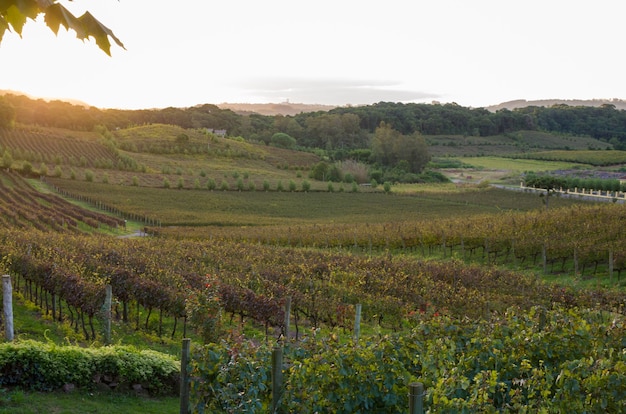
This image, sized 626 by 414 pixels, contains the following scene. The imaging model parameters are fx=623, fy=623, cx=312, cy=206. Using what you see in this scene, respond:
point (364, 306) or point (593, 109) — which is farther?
point (593, 109)

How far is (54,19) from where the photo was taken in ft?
11.9

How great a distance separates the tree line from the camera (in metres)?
171

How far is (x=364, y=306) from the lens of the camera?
61.2 feet

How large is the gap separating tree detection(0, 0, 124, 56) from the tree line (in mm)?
158149

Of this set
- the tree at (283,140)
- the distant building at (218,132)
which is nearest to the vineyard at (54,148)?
the distant building at (218,132)

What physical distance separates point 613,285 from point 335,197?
59.8 meters

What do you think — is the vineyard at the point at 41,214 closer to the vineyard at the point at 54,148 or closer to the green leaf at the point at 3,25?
the vineyard at the point at 54,148

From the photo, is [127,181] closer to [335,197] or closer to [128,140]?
[335,197]

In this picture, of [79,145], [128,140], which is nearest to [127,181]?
[79,145]

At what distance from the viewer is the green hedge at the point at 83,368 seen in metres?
10.0

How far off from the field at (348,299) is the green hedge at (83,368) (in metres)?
0.49

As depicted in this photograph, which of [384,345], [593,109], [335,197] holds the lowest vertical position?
[335,197]

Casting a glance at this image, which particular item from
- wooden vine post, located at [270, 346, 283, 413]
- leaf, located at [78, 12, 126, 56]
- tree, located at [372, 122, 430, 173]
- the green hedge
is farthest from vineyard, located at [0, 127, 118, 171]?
leaf, located at [78, 12, 126, 56]

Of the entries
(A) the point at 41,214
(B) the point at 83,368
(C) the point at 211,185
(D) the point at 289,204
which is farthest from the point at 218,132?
(B) the point at 83,368
